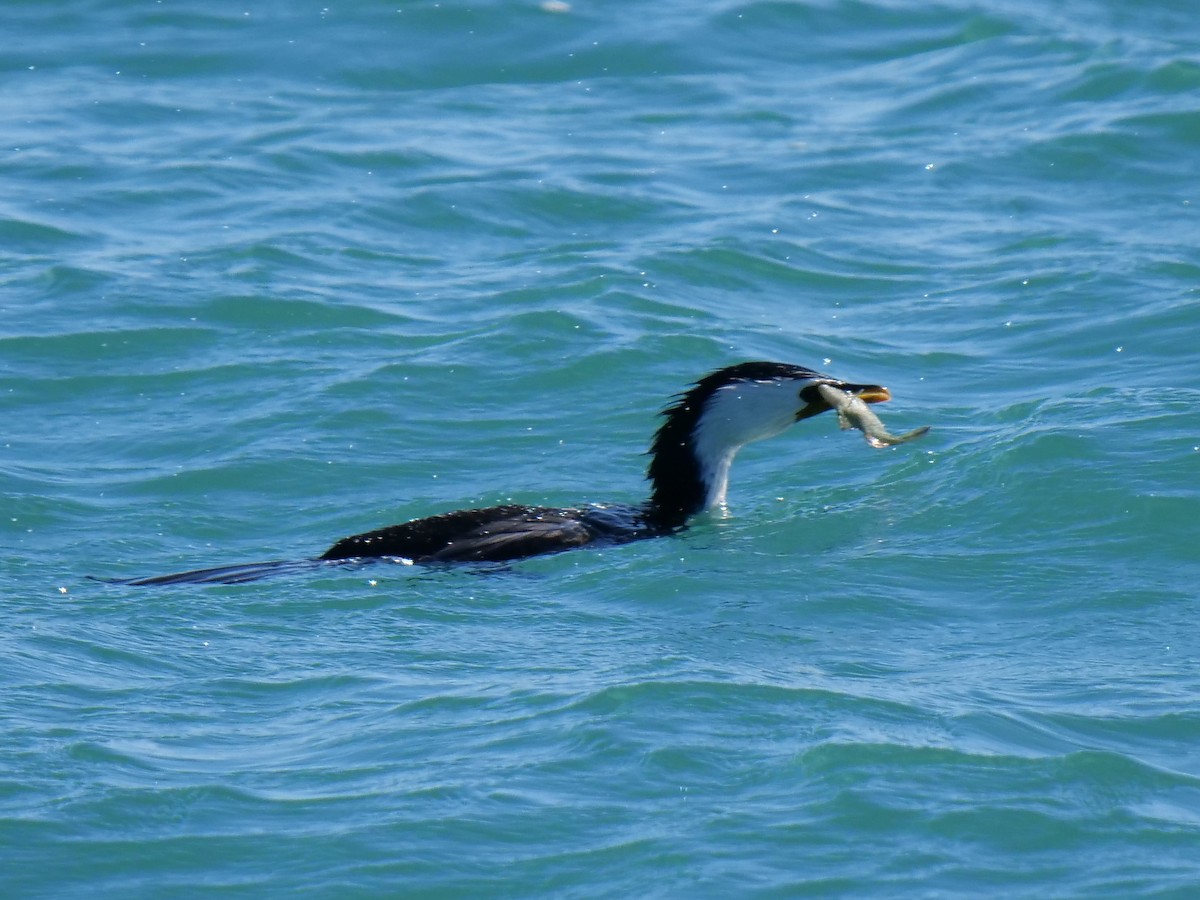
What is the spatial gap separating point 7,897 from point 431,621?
254 centimetres

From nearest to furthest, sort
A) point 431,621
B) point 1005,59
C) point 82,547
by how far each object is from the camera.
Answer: point 431,621
point 82,547
point 1005,59

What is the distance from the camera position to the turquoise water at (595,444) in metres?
6.27

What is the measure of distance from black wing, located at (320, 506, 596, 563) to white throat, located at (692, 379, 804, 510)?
0.87 meters

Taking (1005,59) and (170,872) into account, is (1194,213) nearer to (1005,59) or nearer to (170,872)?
(1005,59)

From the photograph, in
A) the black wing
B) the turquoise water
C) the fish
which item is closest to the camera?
the turquoise water

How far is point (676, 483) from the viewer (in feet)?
31.6

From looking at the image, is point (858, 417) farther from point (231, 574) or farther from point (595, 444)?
point (231, 574)

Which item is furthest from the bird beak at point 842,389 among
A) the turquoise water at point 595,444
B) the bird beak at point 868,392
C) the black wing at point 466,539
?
the black wing at point 466,539

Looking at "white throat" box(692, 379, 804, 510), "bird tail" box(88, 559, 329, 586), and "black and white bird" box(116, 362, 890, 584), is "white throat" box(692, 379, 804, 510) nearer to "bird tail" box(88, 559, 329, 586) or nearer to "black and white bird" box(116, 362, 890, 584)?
"black and white bird" box(116, 362, 890, 584)

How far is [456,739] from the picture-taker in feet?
22.2

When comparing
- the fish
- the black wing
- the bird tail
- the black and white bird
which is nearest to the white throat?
the black and white bird

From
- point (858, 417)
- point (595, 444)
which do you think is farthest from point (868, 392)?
point (595, 444)

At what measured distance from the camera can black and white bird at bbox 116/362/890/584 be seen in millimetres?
8875

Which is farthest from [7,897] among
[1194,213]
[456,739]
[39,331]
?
[1194,213]
